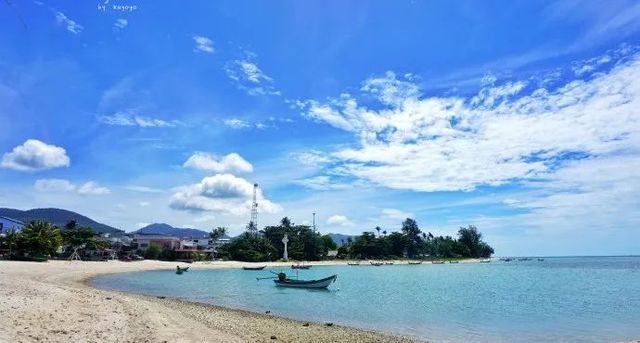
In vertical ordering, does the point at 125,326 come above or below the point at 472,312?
above

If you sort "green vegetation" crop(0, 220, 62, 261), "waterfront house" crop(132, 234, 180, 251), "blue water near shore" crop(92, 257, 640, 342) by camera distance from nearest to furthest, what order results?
"blue water near shore" crop(92, 257, 640, 342) < "green vegetation" crop(0, 220, 62, 261) < "waterfront house" crop(132, 234, 180, 251)

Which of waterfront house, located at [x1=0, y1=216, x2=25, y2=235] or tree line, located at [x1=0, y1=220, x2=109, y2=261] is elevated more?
waterfront house, located at [x1=0, y1=216, x2=25, y2=235]

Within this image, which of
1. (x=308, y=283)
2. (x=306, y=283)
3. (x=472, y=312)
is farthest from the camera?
(x=306, y=283)

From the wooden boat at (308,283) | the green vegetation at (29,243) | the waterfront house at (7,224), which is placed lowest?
the wooden boat at (308,283)

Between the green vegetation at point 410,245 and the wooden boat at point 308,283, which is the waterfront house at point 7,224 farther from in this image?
the green vegetation at point 410,245

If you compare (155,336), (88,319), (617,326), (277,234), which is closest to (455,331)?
(617,326)

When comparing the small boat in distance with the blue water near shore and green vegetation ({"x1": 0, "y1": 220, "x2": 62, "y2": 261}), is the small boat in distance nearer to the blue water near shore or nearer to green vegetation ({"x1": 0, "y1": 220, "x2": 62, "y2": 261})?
the blue water near shore

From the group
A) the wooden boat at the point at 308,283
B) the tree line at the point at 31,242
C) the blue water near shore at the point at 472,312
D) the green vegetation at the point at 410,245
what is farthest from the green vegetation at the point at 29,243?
the green vegetation at the point at 410,245

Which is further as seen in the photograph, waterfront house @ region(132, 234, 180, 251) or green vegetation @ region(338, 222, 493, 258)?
green vegetation @ region(338, 222, 493, 258)

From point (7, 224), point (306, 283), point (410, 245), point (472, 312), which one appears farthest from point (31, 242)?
point (410, 245)

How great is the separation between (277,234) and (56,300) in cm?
11730

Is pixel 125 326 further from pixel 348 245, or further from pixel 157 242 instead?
pixel 348 245

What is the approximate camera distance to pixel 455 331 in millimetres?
22484

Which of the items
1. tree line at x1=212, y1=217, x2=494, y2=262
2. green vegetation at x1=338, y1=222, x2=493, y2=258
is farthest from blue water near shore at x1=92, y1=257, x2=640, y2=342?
green vegetation at x1=338, y1=222, x2=493, y2=258
